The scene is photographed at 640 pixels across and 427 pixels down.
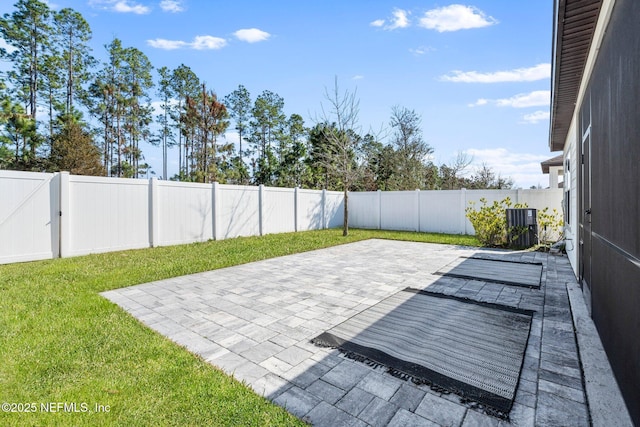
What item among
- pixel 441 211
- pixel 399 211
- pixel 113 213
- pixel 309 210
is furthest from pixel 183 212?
pixel 441 211

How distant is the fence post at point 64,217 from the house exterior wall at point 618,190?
27.8 ft

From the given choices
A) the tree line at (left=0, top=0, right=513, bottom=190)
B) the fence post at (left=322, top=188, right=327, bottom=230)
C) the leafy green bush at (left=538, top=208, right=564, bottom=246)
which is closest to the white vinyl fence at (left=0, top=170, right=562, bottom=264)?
the fence post at (left=322, top=188, right=327, bottom=230)

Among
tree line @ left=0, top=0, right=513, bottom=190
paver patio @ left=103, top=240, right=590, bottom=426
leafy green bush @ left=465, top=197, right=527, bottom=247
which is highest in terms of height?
tree line @ left=0, top=0, right=513, bottom=190

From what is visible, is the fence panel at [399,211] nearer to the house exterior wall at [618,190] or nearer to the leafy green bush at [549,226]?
the leafy green bush at [549,226]

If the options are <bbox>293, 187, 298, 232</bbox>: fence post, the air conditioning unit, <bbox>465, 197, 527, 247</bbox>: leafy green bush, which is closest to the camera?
the air conditioning unit

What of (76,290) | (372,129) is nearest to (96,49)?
(372,129)

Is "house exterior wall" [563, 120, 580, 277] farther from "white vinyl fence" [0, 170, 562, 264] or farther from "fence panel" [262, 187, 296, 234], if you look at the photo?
"fence panel" [262, 187, 296, 234]

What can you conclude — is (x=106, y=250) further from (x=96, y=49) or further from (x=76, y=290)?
(x=96, y=49)

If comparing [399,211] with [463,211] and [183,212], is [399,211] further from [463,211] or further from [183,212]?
[183,212]

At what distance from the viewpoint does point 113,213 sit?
715cm

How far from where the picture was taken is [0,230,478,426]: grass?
5.63 ft

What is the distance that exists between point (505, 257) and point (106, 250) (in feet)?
30.0

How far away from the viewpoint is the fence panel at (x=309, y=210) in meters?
12.5

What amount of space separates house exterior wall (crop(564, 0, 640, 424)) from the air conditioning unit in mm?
5776
